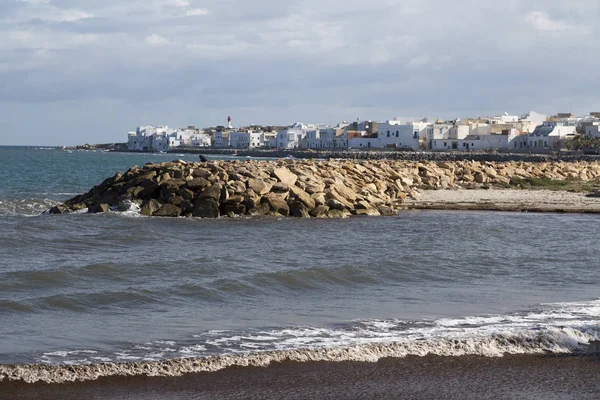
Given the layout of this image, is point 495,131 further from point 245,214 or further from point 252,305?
point 252,305

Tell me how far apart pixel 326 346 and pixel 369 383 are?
43.3 inches

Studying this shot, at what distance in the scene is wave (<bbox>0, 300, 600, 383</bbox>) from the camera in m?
7.09

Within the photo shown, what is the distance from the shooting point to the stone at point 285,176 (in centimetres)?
2314

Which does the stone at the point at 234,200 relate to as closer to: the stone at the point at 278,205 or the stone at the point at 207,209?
the stone at the point at 207,209

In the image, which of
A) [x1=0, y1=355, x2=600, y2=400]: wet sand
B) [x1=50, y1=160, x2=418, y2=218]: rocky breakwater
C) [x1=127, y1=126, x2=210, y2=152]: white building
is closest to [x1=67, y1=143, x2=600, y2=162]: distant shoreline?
[x1=127, y1=126, x2=210, y2=152]: white building

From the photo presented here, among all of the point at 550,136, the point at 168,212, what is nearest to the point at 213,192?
the point at 168,212

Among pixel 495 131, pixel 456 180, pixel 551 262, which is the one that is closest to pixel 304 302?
pixel 551 262

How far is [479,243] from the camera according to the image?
664 inches

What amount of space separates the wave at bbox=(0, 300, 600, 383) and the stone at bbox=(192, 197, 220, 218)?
12.7 m

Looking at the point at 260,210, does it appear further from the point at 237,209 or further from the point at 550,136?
the point at 550,136

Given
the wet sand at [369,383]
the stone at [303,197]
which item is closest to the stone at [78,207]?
the stone at [303,197]

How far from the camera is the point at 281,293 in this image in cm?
1110

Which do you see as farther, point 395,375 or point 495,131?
point 495,131

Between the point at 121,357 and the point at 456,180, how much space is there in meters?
27.4
